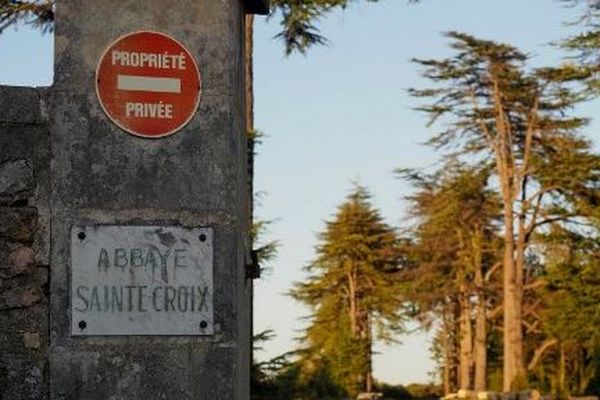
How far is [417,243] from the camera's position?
4288 cm

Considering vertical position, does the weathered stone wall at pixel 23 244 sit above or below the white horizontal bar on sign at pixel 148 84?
below

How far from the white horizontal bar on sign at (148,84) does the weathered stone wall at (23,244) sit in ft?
0.98

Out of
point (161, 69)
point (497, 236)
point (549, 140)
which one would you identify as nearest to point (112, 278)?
point (161, 69)

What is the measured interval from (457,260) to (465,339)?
3.01 meters

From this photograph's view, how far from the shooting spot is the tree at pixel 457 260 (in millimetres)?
37594

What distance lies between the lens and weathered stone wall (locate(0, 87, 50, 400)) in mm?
3961

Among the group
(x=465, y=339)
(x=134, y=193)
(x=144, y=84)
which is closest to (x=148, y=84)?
(x=144, y=84)

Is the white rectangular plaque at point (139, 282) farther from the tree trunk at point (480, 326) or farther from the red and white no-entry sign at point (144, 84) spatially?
the tree trunk at point (480, 326)

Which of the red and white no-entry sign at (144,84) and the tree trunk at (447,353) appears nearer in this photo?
the red and white no-entry sign at (144,84)

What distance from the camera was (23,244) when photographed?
4.03 m

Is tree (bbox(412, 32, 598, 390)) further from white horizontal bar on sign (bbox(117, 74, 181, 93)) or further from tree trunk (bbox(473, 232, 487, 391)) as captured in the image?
white horizontal bar on sign (bbox(117, 74, 181, 93))

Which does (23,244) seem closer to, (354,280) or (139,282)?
(139,282)

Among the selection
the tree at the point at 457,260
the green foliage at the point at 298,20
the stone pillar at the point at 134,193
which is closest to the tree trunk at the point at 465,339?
the tree at the point at 457,260

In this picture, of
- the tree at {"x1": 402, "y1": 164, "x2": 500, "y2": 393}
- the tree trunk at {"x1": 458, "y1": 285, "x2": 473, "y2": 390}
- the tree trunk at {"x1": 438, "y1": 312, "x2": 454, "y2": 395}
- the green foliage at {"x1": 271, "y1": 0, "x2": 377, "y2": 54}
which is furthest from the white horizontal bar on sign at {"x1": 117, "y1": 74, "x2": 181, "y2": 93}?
the tree trunk at {"x1": 438, "y1": 312, "x2": 454, "y2": 395}
